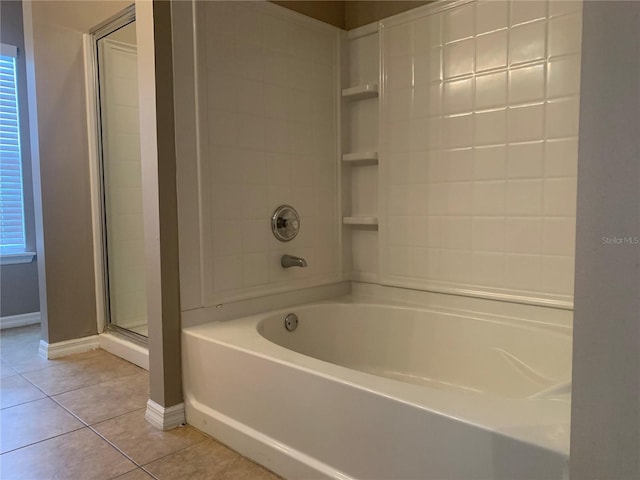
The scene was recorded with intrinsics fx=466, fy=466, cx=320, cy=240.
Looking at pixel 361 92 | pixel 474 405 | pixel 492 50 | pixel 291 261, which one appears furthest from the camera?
pixel 361 92

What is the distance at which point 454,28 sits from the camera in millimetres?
2127

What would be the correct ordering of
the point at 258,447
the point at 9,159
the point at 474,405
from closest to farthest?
the point at 474,405 → the point at 258,447 → the point at 9,159

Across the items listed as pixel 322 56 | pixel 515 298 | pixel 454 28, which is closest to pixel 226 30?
pixel 322 56

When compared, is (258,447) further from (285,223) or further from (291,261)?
(285,223)

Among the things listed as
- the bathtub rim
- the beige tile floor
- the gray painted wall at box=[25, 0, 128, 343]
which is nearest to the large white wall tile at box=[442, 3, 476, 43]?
the bathtub rim

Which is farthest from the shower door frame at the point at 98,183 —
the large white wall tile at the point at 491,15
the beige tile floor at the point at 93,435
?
the large white wall tile at the point at 491,15

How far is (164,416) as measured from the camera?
1899 millimetres

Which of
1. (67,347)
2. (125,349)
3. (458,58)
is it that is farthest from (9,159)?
(458,58)

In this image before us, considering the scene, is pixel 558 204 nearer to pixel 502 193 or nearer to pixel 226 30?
pixel 502 193

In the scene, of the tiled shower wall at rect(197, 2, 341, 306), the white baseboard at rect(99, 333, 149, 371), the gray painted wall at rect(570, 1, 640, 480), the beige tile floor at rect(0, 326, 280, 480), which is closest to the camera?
the gray painted wall at rect(570, 1, 640, 480)

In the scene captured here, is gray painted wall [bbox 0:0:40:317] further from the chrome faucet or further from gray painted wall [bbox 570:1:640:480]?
gray painted wall [bbox 570:1:640:480]

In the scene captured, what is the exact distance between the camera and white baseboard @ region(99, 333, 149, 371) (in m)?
2.59

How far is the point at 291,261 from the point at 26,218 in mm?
2543

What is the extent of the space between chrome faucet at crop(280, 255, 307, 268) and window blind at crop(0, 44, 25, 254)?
2.51 metres
